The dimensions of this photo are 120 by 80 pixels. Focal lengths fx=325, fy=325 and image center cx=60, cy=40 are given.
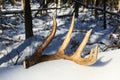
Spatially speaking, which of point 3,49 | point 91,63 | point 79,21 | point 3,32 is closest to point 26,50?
point 3,49

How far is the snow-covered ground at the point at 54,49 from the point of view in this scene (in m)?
2.36

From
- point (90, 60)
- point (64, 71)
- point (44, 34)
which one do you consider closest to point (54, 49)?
point (44, 34)

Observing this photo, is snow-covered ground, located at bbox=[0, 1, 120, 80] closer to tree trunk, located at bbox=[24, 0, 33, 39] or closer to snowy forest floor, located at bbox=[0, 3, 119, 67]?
snowy forest floor, located at bbox=[0, 3, 119, 67]

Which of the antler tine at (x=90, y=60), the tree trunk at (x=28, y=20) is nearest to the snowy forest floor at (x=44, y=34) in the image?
the tree trunk at (x=28, y=20)

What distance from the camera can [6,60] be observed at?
256 inches

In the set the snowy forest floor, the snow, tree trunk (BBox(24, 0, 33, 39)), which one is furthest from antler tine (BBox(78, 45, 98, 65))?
tree trunk (BBox(24, 0, 33, 39))

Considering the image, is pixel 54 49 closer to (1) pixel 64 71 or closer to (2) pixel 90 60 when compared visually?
(2) pixel 90 60

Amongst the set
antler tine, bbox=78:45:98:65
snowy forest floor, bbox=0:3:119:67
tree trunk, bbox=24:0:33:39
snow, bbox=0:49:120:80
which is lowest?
snowy forest floor, bbox=0:3:119:67

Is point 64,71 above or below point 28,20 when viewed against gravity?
above

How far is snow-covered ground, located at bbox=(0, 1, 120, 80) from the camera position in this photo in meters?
2.36

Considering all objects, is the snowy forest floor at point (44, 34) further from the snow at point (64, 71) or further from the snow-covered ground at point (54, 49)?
the snow at point (64, 71)

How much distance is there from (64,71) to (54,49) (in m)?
5.18

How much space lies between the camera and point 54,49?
757cm

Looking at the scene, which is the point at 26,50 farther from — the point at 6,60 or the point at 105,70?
the point at 105,70
